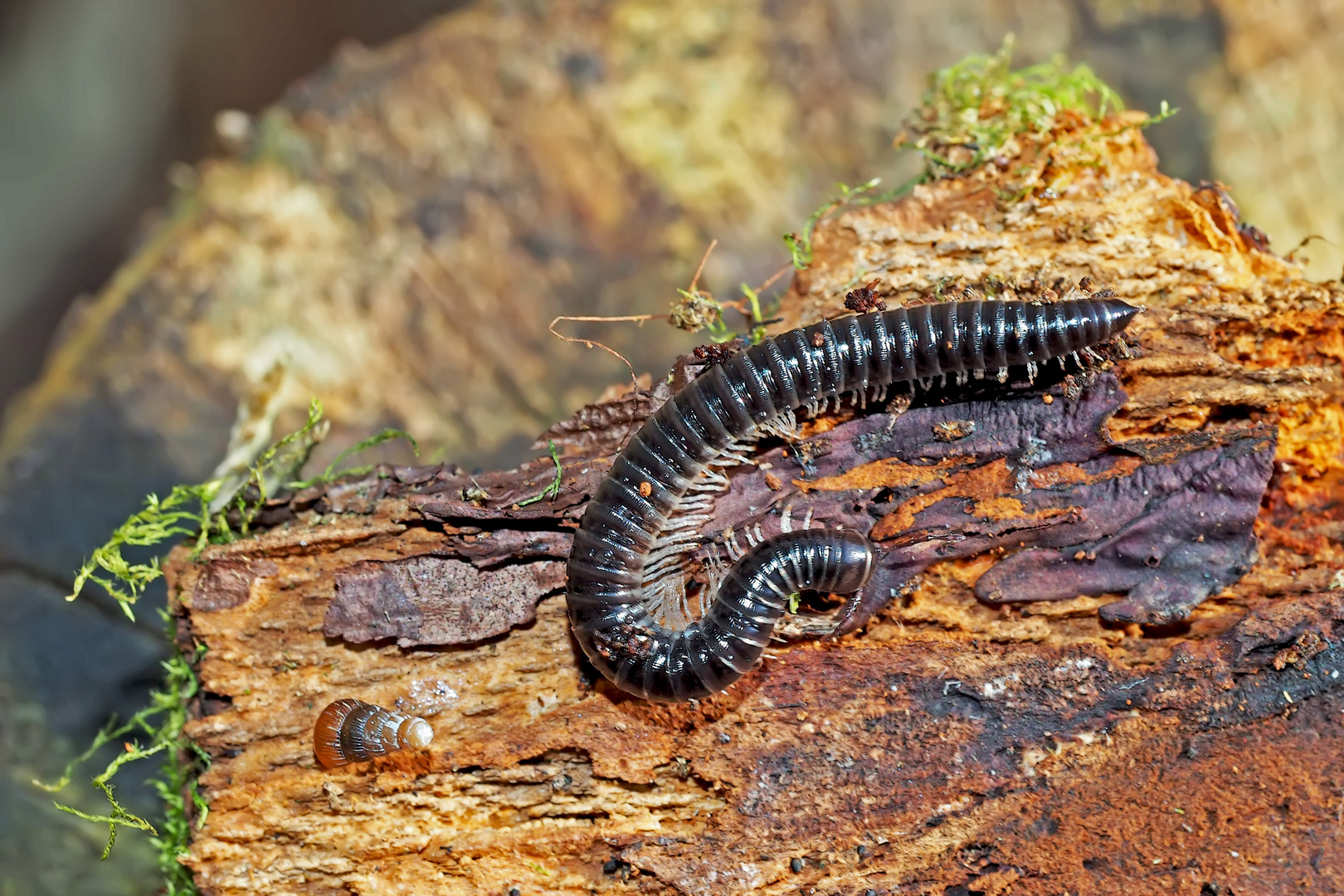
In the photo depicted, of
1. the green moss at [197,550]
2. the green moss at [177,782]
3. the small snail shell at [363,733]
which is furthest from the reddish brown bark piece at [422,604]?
the green moss at [177,782]

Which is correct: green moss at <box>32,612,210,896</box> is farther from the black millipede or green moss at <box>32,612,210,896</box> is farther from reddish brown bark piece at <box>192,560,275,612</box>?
the black millipede

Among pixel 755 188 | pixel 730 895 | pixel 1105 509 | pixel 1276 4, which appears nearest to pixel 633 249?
pixel 755 188

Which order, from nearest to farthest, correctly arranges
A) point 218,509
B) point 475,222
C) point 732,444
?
point 732,444 → point 218,509 → point 475,222

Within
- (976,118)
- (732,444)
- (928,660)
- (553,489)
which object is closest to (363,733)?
(553,489)

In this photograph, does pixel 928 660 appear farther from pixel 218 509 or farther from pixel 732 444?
pixel 218 509

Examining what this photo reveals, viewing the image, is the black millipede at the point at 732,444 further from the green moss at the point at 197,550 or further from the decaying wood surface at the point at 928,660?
the green moss at the point at 197,550

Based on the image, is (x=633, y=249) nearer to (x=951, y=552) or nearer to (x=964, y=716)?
(x=951, y=552)
